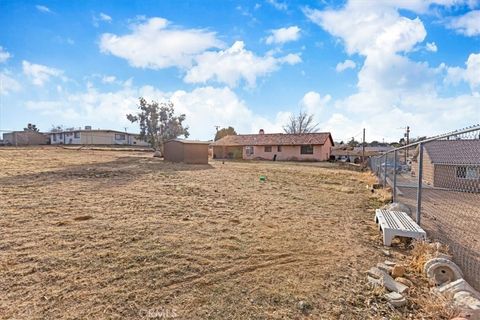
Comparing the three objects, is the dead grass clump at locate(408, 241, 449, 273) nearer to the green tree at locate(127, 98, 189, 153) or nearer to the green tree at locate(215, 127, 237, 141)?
the green tree at locate(127, 98, 189, 153)

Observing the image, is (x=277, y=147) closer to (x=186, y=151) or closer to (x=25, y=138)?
(x=186, y=151)

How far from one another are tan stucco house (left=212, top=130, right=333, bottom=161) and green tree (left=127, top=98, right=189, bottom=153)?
9.13 metres

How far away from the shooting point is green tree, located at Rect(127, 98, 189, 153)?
30609mm

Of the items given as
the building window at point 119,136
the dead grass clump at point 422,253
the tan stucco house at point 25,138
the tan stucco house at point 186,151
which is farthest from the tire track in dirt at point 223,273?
the building window at point 119,136

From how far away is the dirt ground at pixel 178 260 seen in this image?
254 centimetres

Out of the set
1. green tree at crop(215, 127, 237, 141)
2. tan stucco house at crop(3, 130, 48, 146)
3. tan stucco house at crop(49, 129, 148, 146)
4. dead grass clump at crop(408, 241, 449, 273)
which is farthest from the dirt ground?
green tree at crop(215, 127, 237, 141)

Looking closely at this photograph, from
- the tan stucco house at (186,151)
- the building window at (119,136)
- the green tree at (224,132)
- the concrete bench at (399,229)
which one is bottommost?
the concrete bench at (399,229)

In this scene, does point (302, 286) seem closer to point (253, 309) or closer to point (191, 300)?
point (253, 309)

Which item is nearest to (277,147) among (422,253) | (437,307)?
(422,253)

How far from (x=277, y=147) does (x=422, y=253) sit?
33.2 meters

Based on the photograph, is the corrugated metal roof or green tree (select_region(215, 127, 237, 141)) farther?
green tree (select_region(215, 127, 237, 141))

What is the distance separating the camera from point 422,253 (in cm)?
371

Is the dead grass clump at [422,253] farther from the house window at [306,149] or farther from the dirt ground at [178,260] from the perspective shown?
the house window at [306,149]

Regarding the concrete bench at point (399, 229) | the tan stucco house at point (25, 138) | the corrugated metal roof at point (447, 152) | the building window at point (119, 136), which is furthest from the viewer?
the building window at point (119, 136)
